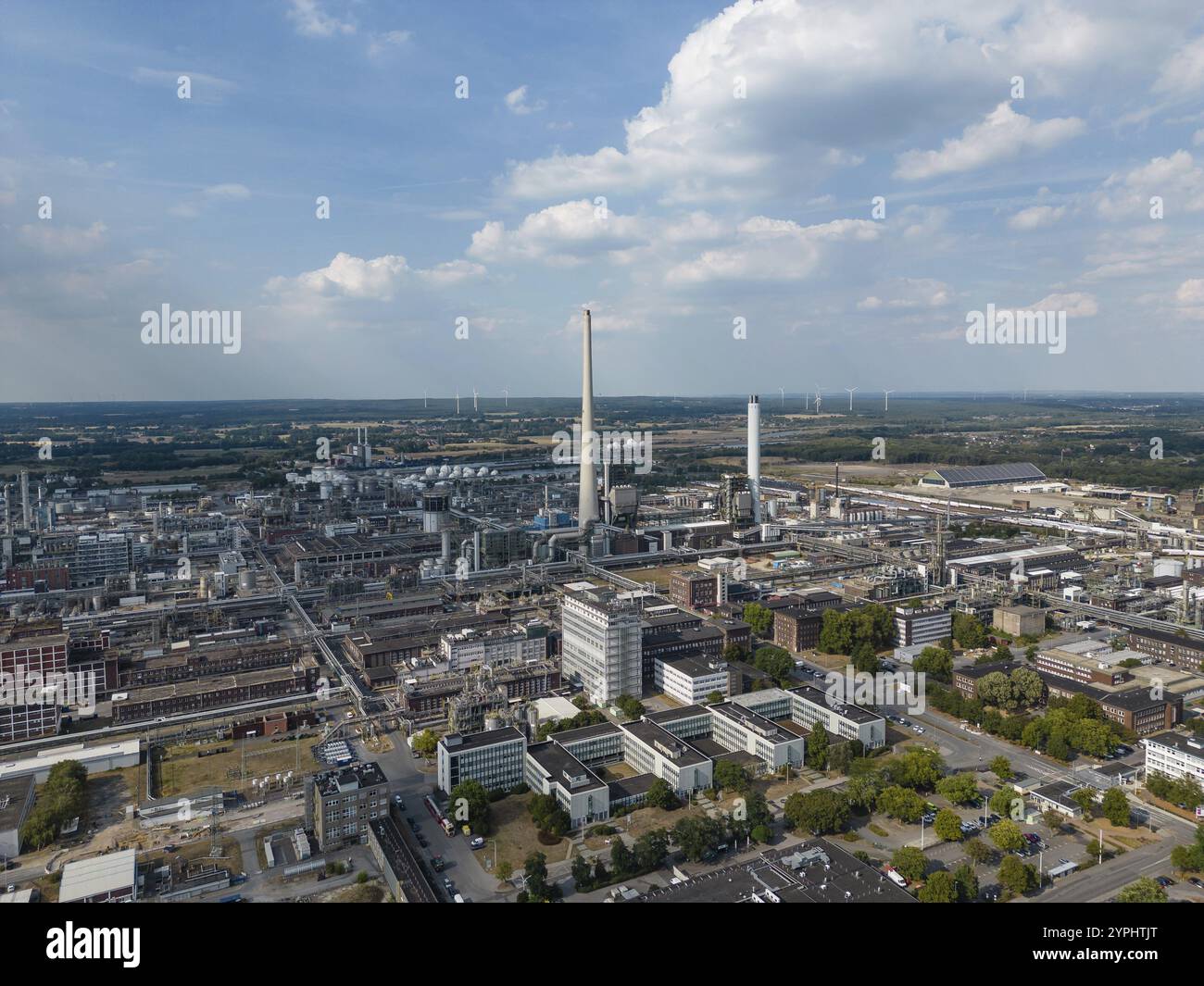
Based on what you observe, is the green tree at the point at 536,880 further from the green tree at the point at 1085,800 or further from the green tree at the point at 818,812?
the green tree at the point at 1085,800

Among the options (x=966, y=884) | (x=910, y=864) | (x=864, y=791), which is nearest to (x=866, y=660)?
(x=864, y=791)

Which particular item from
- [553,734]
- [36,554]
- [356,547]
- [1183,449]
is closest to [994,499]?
[1183,449]

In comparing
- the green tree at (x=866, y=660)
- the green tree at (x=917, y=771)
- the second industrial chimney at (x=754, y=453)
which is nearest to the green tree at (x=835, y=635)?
A: the green tree at (x=866, y=660)

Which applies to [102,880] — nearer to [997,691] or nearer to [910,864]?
A: [910,864]

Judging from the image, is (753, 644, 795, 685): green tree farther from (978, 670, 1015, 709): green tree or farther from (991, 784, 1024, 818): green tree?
(991, 784, 1024, 818): green tree

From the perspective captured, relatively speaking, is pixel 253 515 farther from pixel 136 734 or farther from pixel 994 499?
pixel 994 499

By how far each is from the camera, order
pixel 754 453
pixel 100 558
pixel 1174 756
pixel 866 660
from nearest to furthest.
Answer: pixel 1174 756, pixel 866 660, pixel 100 558, pixel 754 453
